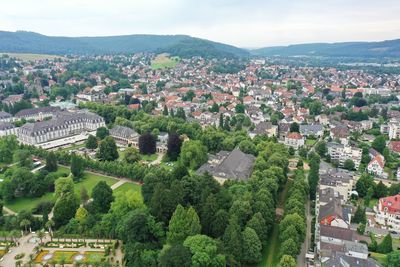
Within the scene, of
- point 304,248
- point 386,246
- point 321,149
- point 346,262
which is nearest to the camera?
point 346,262

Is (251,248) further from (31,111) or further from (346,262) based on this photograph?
(31,111)

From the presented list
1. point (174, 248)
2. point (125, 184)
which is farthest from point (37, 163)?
point (174, 248)

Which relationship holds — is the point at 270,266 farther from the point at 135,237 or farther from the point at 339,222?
the point at 135,237

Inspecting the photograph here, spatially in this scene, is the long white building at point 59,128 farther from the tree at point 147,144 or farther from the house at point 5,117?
the tree at point 147,144

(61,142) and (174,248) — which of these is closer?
(174,248)

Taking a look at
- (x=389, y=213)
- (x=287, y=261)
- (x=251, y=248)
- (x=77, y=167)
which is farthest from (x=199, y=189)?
(x=389, y=213)

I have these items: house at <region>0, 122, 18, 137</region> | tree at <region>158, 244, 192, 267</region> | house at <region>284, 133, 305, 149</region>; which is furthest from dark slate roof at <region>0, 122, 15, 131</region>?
tree at <region>158, 244, 192, 267</region>

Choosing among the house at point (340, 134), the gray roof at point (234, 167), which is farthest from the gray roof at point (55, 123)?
the house at point (340, 134)
